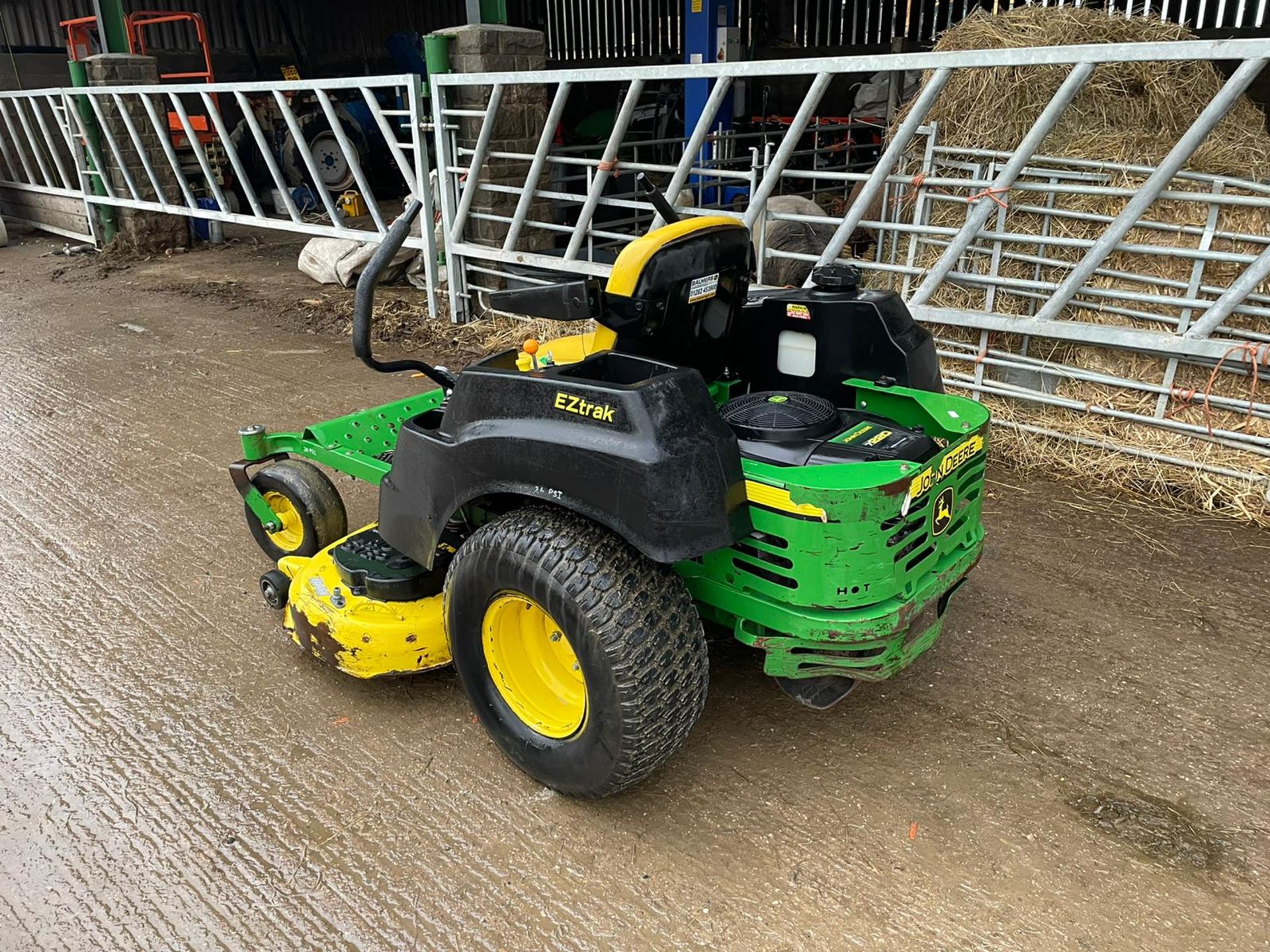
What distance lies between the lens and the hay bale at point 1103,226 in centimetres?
463

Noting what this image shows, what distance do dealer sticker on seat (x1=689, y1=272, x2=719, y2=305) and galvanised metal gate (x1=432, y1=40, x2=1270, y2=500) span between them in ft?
7.42

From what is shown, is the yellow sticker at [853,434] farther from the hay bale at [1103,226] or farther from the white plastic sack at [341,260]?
the white plastic sack at [341,260]

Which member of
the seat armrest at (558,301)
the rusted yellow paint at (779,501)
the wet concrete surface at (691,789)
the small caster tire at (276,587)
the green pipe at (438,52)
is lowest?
the wet concrete surface at (691,789)

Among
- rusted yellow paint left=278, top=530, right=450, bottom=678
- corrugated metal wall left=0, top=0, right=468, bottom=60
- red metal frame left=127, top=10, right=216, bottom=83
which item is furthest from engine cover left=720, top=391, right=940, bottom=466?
corrugated metal wall left=0, top=0, right=468, bottom=60

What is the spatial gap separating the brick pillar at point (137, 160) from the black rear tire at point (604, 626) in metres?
9.69

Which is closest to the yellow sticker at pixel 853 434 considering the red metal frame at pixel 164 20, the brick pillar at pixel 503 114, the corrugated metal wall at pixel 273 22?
the brick pillar at pixel 503 114

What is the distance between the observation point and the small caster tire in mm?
3564

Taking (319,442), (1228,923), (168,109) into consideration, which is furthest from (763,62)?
(168,109)

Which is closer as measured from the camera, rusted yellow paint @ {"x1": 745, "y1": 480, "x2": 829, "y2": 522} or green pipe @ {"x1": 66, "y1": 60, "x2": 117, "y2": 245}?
rusted yellow paint @ {"x1": 745, "y1": 480, "x2": 829, "y2": 522}

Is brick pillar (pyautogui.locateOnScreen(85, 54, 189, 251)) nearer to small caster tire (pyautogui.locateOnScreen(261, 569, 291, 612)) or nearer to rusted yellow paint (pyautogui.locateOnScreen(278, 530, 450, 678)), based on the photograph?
small caster tire (pyautogui.locateOnScreen(261, 569, 291, 612))

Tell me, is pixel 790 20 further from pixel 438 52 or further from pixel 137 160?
pixel 438 52

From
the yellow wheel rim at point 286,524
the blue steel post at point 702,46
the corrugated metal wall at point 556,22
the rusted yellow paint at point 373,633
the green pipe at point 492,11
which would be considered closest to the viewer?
the rusted yellow paint at point 373,633

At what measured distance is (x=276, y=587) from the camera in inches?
140

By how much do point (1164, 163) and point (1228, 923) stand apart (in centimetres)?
310
